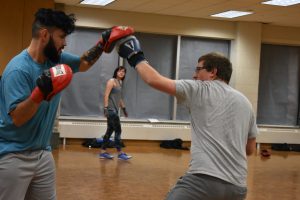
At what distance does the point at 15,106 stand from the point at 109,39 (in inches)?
25.8

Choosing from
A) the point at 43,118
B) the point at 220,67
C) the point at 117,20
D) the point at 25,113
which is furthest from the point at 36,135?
the point at 117,20

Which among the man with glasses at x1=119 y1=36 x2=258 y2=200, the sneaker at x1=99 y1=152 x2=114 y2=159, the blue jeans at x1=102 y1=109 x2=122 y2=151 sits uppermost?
the man with glasses at x1=119 y1=36 x2=258 y2=200

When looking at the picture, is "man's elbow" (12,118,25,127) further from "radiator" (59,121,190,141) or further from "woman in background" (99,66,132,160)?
"radiator" (59,121,190,141)

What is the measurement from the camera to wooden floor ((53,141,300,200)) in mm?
5113

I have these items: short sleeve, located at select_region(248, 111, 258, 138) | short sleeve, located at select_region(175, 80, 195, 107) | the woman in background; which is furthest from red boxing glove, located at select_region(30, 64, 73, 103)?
the woman in background

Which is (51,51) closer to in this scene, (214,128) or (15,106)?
(15,106)

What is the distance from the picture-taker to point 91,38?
372 inches

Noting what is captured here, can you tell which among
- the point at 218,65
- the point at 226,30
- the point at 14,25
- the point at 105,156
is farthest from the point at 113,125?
the point at 218,65

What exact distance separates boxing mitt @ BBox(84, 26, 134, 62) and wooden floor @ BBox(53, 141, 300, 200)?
2.37m

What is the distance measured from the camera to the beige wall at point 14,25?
327 inches

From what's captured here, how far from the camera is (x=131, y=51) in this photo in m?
2.36

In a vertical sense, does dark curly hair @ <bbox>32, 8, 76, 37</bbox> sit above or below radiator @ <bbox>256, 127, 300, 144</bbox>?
above

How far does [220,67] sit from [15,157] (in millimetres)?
1107

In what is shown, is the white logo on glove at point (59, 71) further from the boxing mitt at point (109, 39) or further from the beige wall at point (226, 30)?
the beige wall at point (226, 30)
